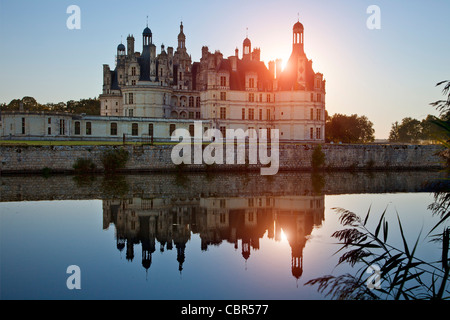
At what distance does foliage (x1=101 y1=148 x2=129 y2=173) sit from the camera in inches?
1022

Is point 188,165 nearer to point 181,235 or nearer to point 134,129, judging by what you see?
point 134,129

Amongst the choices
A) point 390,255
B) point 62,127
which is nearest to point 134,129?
point 62,127

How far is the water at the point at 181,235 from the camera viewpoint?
8.01 meters

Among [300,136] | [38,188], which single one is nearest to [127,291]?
[38,188]

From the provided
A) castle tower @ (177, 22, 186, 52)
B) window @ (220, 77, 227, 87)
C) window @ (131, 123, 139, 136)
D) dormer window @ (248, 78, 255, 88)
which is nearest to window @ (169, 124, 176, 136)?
window @ (131, 123, 139, 136)

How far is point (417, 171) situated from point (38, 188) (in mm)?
24514

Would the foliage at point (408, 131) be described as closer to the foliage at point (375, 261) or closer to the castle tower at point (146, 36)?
the castle tower at point (146, 36)

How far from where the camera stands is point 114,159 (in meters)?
26.0

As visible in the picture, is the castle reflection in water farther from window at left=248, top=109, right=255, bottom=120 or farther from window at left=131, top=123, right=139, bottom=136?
window at left=248, top=109, right=255, bottom=120

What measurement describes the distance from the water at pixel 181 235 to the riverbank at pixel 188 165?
3054mm

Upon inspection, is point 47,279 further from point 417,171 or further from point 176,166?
point 417,171

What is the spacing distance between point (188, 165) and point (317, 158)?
8.70 m

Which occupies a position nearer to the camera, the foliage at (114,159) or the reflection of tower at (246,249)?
the reflection of tower at (246,249)

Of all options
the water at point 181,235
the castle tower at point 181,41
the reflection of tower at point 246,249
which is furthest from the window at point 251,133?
the reflection of tower at point 246,249
